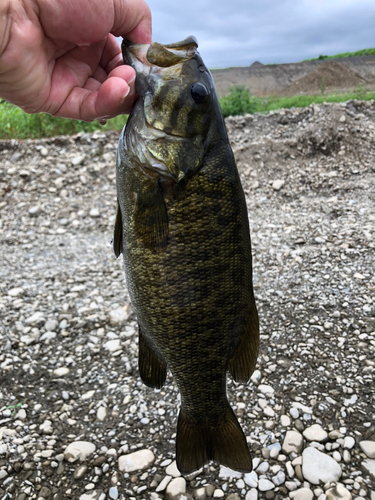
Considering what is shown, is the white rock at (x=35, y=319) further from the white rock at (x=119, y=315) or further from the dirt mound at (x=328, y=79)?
the dirt mound at (x=328, y=79)

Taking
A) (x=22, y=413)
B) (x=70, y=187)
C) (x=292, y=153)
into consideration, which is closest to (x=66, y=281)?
(x=22, y=413)

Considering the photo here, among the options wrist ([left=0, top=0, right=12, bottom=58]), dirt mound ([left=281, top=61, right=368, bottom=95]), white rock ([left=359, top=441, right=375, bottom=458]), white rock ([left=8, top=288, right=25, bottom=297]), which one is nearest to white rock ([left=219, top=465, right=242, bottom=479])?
white rock ([left=359, top=441, right=375, bottom=458])

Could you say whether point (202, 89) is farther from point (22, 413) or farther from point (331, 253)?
point (331, 253)

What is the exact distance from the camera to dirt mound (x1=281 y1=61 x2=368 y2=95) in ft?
86.4

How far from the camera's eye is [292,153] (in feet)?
25.7

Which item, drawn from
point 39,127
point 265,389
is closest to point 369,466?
point 265,389

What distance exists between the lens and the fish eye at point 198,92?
1.67 m

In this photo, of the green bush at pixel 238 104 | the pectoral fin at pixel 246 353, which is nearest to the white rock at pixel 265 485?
the pectoral fin at pixel 246 353

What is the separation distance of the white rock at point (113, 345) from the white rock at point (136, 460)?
3.59ft

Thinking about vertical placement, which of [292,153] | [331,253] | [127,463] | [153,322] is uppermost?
[292,153]

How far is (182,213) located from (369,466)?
79.9 inches

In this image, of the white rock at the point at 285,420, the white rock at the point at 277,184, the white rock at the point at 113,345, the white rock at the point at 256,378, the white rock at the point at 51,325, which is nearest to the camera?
the white rock at the point at 285,420

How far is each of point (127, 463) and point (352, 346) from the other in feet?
6.49

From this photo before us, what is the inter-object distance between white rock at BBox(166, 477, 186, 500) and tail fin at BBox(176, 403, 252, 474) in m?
0.68
